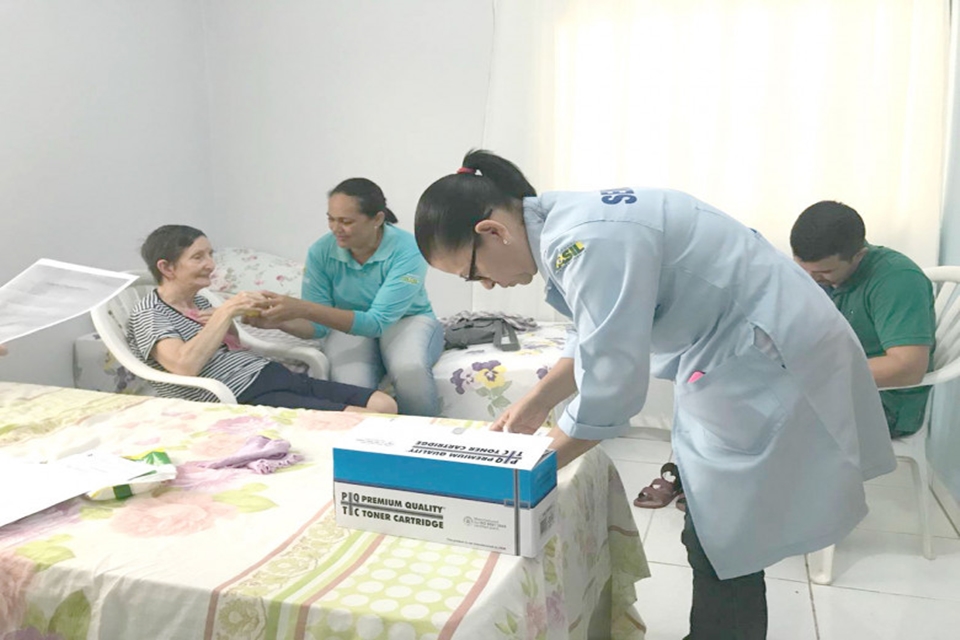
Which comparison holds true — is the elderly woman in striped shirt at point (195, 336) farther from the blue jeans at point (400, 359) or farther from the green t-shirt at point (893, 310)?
the green t-shirt at point (893, 310)

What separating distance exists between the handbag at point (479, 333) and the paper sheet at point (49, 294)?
1.70 meters

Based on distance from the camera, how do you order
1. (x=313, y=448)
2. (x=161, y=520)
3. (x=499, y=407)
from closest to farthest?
(x=161, y=520)
(x=313, y=448)
(x=499, y=407)

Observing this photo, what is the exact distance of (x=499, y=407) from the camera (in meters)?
2.79

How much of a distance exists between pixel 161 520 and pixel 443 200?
69 cm

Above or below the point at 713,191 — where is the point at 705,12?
above

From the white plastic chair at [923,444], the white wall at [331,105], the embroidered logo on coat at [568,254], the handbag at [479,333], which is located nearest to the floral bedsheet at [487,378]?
the handbag at [479,333]

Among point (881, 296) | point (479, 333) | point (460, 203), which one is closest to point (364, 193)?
point (479, 333)

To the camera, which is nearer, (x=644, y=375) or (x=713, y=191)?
(x=644, y=375)

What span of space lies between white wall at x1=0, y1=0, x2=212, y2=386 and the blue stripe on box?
2.34 m

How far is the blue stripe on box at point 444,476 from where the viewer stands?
1.07 m

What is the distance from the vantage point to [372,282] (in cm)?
294

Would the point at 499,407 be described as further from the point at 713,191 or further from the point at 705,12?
the point at 705,12

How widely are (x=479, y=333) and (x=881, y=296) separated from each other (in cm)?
150

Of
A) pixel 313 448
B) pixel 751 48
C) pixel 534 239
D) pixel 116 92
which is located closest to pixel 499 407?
pixel 313 448
